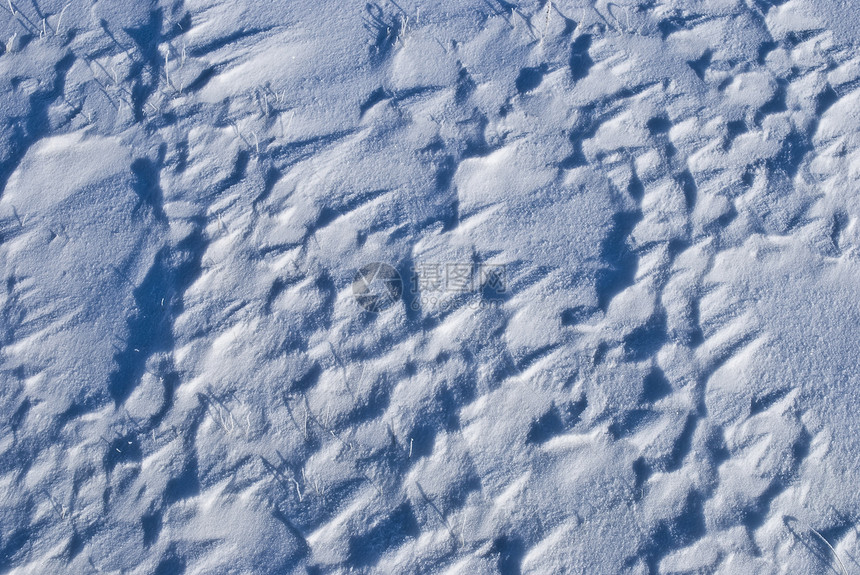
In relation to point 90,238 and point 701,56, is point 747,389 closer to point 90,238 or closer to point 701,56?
point 701,56

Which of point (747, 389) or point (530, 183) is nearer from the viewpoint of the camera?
point (747, 389)

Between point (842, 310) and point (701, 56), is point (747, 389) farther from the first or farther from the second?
point (701, 56)

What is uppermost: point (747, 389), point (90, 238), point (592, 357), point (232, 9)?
point (232, 9)

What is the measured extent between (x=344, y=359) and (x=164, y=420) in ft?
1.78

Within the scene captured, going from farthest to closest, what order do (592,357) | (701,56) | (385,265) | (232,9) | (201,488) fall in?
(232,9) < (701,56) < (385,265) < (592,357) < (201,488)

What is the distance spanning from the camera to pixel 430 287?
2.12m

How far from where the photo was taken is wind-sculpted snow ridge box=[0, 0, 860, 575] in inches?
71.7

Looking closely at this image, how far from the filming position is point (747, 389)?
194cm

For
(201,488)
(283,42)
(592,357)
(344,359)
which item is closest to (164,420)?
(201,488)

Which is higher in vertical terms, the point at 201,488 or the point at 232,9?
the point at 232,9

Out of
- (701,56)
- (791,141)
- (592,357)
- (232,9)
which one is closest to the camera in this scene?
(592,357)

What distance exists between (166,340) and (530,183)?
4.15 feet

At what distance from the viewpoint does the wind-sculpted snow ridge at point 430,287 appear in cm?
182

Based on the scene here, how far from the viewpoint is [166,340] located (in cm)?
205
